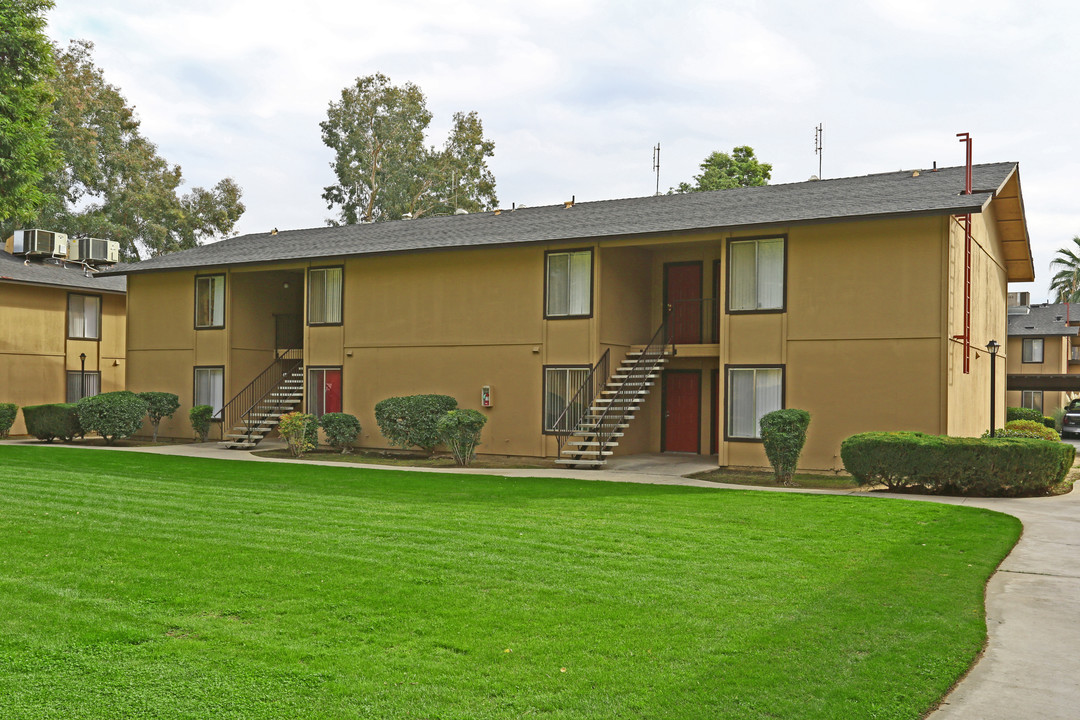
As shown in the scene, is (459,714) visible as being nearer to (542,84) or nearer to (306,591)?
(306,591)

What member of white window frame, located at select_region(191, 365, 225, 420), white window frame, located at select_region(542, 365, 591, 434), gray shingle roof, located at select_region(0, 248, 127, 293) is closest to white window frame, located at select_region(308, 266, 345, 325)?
white window frame, located at select_region(191, 365, 225, 420)

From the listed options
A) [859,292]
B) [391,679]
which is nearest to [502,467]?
[859,292]

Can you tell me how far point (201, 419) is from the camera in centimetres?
2509

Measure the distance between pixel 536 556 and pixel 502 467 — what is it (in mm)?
10488

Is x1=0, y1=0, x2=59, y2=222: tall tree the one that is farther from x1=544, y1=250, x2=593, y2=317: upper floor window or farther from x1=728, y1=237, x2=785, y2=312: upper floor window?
x1=728, y1=237, x2=785, y2=312: upper floor window

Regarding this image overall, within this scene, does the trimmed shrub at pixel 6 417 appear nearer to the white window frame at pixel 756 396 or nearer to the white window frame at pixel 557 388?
the white window frame at pixel 557 388

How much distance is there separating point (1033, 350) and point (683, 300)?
32789mm

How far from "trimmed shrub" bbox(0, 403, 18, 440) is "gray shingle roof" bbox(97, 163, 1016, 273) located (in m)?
4.97

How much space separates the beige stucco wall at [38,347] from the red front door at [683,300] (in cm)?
1989

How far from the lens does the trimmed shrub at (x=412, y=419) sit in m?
20.6

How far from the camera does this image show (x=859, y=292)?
17422 millimetres

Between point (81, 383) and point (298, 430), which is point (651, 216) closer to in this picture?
point (298, 430)

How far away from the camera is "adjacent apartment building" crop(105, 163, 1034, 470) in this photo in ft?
56.6

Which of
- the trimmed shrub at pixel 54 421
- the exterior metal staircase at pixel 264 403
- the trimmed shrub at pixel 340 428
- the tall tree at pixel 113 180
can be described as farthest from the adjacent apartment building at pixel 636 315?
the tall tree at pixel 113 180
